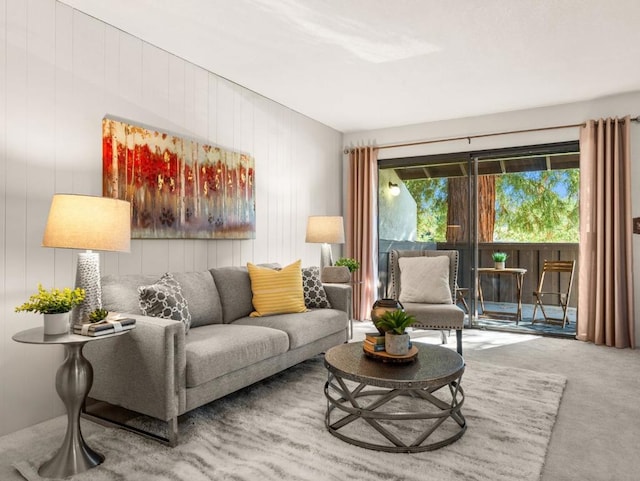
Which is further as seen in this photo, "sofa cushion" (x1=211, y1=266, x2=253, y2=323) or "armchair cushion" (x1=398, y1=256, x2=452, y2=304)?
"armchair cushion" (x1=398, y1=256, x2=452, y2=304)

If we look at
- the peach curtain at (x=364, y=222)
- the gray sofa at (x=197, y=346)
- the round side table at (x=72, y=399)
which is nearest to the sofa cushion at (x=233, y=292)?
the gray sofa at (x=197, y=346)

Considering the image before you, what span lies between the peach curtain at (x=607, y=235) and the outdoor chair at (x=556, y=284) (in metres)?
0.82

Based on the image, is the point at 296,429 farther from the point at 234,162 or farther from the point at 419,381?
the point at 234,162

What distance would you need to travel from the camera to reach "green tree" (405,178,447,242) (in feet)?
19.2

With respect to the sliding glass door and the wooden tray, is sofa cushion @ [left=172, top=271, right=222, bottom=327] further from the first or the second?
the sliding glass door

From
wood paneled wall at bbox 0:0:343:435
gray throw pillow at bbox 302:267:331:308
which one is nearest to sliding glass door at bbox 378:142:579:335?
gray throw pillow at bbox 302:267:331:308

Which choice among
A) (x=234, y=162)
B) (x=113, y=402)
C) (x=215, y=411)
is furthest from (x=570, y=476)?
(x=234, y=162)

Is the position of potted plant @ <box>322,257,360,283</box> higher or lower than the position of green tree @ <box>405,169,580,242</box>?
lower

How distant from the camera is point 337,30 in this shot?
3.21 metres

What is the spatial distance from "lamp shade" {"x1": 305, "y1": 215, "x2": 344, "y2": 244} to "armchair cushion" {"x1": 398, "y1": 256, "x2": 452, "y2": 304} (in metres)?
0.81

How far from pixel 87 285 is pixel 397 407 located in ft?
6.33

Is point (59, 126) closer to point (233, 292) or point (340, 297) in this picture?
point (233, 292)

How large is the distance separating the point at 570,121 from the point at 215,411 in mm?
4669

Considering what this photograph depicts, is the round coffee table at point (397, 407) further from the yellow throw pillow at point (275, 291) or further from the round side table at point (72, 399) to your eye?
the round side table at point (72, 399)
